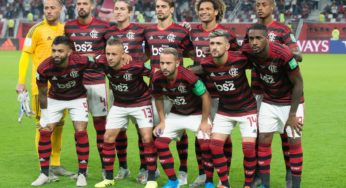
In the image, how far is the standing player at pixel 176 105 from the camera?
7.84m

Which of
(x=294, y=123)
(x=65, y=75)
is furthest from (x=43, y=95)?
(x=294, y=123)

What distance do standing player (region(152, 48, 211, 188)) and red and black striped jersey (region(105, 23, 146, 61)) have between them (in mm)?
756

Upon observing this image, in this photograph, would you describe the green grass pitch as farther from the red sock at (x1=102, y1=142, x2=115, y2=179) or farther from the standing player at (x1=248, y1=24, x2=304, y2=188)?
the standing player at (x1=248, y1=24, x2=304, y2=188)

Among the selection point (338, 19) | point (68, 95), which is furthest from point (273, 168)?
point (338, 19)

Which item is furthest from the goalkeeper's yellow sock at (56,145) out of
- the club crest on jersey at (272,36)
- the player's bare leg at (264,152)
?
the club crest on jersey at (272,36)

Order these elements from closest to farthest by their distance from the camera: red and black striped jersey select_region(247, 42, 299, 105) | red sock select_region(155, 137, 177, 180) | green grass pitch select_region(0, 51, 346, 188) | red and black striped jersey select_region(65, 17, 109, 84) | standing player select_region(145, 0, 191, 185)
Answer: red and black striped jersey select_region(247, 42, 299, 105)
red sock select_region(155, 137, 177, 180)
standing player select_region(145, 0, 191, 185)
green grass pitch select_region(0, 51, 346, 188)
red and black striped jersey select_region(65, 17, 109, 84)

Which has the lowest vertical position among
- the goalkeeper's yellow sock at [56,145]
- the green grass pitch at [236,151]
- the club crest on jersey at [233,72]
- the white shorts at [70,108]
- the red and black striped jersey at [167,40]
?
the green grass pitch at [236,151]

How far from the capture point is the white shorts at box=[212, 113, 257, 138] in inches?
307

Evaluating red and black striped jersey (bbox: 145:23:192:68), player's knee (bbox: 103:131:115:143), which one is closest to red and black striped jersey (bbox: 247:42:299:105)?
→ red and black striped jersey (bbox: 145:23:192:68)

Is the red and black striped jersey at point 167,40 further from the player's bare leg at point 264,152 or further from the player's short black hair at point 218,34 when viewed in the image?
the player's bare leg at point 264,152

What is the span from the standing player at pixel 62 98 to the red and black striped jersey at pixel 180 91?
3.37 ft

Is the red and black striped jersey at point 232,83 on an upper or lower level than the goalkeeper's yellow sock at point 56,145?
upper

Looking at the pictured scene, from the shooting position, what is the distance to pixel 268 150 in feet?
25.4

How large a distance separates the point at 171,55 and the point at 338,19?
123 feet
